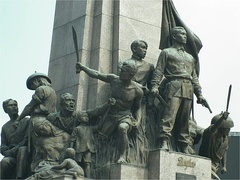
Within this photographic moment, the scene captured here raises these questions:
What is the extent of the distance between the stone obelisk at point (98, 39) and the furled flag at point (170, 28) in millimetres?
163

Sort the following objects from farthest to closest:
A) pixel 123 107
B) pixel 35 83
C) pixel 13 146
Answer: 1. pixel 35 83
2. pixel 13 146
3. pixel 123 107

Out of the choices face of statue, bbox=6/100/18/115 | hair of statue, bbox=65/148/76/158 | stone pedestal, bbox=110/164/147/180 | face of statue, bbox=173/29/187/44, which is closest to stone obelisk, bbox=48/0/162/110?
face of statue, bbox=173/29/187/44

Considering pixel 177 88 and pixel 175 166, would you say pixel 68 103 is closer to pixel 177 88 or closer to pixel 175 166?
pixel 177 88

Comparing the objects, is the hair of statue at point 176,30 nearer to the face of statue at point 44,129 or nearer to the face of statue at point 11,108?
the face of statue at point 44,129

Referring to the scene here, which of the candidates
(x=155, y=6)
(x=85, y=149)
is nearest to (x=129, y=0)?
(x=155, y=6)

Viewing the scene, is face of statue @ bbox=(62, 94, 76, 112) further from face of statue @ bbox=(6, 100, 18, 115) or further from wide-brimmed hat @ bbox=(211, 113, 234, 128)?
wide-brimmed hat @ bbox=(211, 113, 234, 128)

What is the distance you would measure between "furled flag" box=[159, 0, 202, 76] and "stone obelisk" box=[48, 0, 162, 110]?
16 cm

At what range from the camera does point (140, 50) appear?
65.3 feet

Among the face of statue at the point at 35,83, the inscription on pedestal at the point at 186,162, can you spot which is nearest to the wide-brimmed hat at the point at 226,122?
the inscription on pedestal at the point at 186,162

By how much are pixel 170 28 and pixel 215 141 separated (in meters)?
3.13

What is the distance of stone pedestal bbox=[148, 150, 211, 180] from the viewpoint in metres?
18.9

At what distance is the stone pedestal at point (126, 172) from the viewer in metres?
18.6

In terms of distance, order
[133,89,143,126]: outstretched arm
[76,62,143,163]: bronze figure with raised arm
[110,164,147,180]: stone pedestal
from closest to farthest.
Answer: [110,164,147,180]: stone pedestal
[76,62,143,163]: bronze figure with raised arm
[133,89,143,126]: outstretched arm

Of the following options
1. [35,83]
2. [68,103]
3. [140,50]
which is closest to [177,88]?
[140,50]
